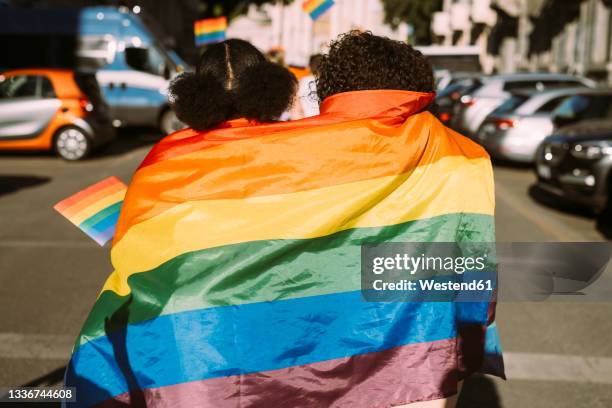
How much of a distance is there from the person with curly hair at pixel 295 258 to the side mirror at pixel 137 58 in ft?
54.2

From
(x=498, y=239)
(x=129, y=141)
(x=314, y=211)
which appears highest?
(x=314, y=211)

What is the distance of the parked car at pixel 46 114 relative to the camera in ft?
48.6

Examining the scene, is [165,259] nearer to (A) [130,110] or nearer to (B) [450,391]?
(B) [450,391]

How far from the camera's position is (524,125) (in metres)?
14.3

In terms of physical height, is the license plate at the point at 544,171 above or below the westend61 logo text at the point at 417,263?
below

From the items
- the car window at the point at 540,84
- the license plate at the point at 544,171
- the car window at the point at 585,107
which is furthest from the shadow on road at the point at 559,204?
the car window at the point at 540,84

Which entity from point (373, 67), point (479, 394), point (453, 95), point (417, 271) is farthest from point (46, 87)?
point (417, 271)

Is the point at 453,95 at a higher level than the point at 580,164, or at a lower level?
lower

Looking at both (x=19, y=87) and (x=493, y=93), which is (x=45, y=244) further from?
(x=493, y=93)

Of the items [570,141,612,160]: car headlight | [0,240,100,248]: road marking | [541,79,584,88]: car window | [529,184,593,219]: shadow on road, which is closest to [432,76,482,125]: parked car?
[541,79,584,88]: car window

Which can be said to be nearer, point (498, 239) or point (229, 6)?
point (498, 239)

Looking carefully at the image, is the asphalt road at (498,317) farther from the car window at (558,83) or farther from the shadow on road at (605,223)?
the car window at (558,83)

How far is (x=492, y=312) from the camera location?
8.00 ft

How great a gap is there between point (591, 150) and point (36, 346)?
22.5 ft
